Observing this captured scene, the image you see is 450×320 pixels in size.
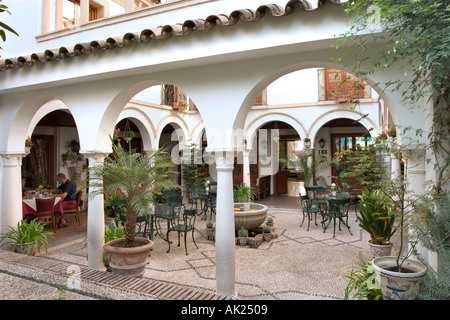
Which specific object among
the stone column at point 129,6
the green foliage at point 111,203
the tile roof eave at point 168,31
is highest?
the stone column at point 129,6

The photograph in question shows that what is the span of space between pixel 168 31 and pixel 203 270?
3.67 m

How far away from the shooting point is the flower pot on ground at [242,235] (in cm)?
640

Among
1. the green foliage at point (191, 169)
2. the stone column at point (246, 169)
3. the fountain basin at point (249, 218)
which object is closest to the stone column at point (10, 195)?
the fountain basin at point (249, 218)

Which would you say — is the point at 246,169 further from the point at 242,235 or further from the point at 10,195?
the point at 10,195

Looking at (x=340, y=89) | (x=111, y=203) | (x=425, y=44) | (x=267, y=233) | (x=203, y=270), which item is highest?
(x=340, y=89)

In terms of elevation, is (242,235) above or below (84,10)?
below

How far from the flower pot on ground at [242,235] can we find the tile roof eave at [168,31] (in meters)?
4.21

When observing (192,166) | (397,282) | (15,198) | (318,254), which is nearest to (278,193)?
(192,166)

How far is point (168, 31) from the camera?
3.83 meters

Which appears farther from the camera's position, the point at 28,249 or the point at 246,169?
the point at 246,169

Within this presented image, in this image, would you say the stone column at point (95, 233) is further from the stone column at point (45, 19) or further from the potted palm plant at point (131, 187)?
the stone column at point (45, 19)

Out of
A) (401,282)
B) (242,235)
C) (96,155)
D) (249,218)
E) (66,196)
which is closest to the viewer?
(401,282)

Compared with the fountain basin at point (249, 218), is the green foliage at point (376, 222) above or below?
above

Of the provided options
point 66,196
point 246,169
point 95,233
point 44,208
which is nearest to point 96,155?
point 95,233
